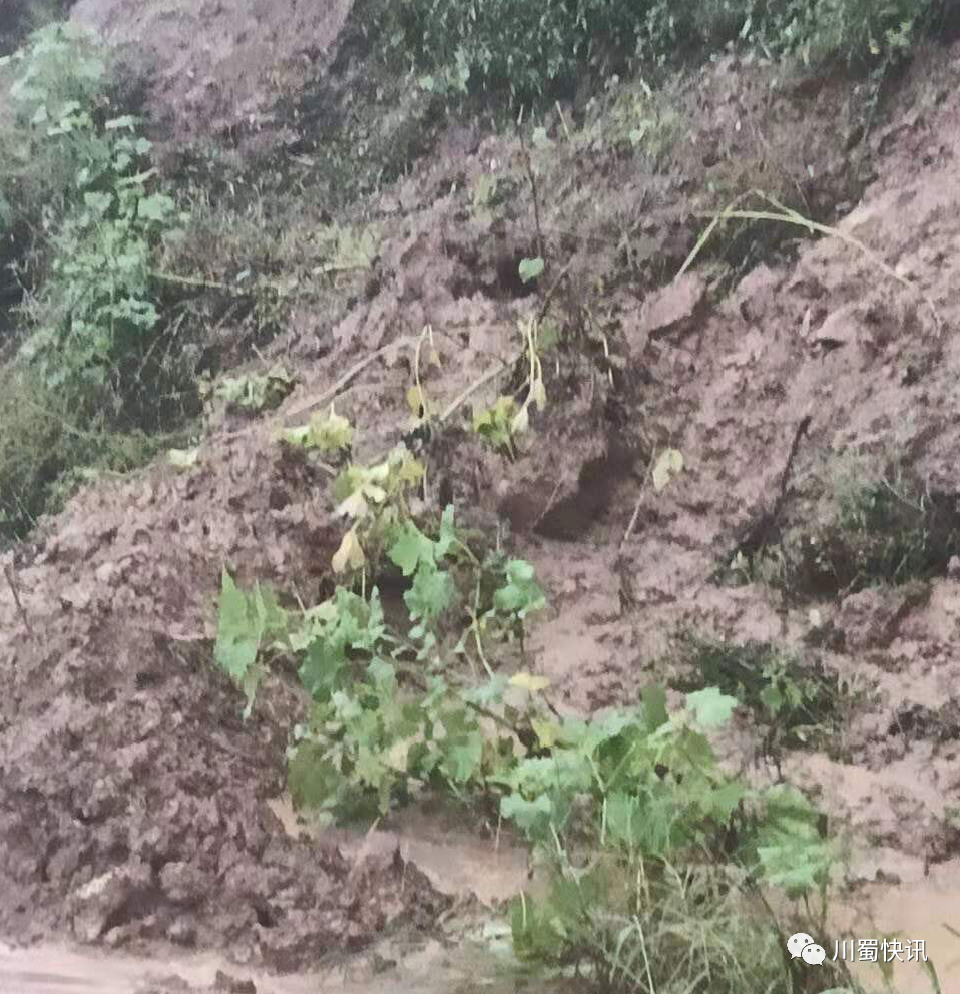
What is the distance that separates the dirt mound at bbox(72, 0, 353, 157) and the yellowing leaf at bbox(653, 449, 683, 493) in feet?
8.43

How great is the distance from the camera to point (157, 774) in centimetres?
247

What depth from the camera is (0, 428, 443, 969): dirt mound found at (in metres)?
2.25

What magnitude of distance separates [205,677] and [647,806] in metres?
1.23

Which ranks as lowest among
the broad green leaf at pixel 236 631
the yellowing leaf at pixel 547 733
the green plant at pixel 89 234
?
the yellowing leaf at pixel 547 733

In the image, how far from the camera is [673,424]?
3580mm

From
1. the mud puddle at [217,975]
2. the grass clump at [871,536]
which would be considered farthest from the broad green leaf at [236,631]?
the grass clump at [871,536]

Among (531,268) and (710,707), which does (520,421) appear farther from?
(710,707)

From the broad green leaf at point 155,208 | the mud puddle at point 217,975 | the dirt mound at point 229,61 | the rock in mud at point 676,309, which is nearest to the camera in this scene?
the mud puddle at point 217,975

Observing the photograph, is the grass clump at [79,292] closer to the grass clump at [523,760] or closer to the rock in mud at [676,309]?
the grass clump at [523,760]

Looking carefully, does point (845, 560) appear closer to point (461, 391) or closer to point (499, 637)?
point (499, 637)

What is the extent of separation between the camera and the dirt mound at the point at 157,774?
7.39 ft

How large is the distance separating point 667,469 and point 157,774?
6.04 ft

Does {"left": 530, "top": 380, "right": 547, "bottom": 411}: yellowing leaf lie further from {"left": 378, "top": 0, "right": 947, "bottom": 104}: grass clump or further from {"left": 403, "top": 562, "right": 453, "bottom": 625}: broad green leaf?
{"left": 378, "top": 0, "right": 947, "bottom": 104}: grass clump

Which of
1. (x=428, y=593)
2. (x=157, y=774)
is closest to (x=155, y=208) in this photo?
(x=428, y=593)
